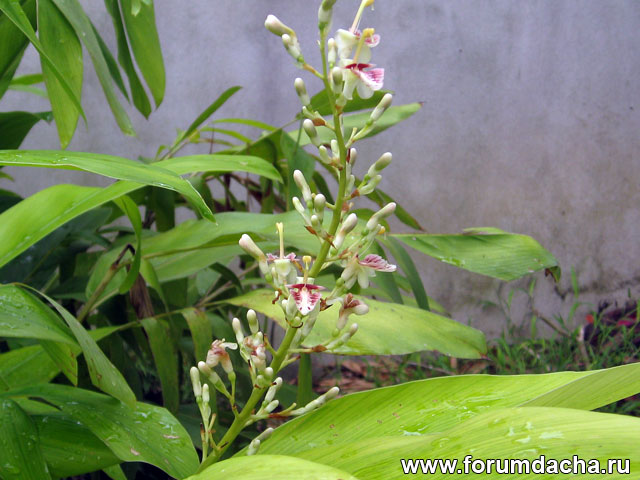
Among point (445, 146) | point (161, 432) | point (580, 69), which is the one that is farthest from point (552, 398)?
point (580, 69)

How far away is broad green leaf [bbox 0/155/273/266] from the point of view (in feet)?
1.27

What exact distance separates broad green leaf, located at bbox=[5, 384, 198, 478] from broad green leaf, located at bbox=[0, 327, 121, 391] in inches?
2.7

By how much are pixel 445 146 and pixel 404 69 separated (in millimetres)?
264

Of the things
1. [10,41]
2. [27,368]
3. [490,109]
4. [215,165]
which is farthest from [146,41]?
[490,109]

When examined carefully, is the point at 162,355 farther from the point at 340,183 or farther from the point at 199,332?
the point at 340,183

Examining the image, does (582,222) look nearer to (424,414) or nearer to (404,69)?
(404,69)

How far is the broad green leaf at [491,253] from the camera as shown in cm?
58

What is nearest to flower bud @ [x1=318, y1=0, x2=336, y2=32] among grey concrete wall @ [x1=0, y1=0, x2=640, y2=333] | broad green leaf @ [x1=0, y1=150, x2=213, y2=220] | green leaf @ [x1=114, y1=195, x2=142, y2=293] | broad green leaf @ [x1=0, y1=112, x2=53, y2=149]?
broad green leaf @ [x1=0, y1=150, x2=213, y2=220]

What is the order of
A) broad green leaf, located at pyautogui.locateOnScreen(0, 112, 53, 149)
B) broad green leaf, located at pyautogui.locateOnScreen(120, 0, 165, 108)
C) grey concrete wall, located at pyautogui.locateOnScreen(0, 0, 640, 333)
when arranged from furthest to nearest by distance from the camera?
grey concrete wall, located at pyautogui.locateOnScreen(0, 0, 640, 333)
broad green leaf, located at pyautogui.locateOnScreen(0, 112, 53, 149)
broad green leaf, located at pyautogui.locateOnScreen(120, 0, 165, 108)

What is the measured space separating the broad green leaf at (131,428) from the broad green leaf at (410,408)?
9cm

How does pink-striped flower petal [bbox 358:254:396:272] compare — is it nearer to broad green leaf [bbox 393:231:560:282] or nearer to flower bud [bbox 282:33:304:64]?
flower bud [bbox 282:33:304:64]

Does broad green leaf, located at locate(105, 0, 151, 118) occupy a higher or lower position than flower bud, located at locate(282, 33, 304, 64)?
higher

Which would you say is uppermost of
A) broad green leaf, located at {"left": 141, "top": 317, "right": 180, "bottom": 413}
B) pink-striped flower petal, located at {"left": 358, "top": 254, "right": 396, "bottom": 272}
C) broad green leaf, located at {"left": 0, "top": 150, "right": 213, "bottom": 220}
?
broad green leaf, located at {"left": 0, "top": 150, "right": 213, "bottom": 220}

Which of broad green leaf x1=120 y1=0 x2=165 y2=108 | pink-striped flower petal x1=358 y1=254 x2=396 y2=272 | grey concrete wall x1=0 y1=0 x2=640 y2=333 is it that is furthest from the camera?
grey concrete wall x1=0 y1=0 x2=640 y2=333
